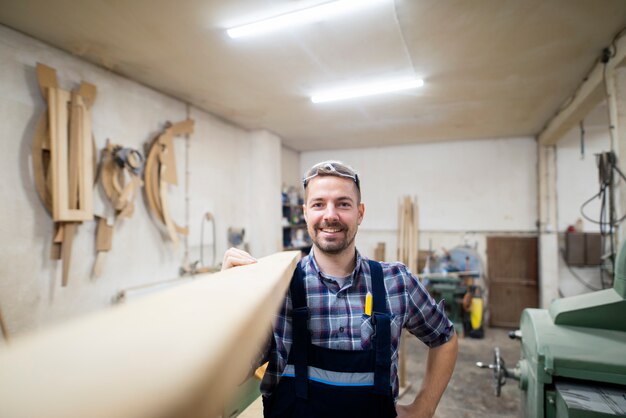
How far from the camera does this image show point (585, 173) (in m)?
5.20

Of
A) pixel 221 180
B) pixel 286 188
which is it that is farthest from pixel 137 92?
pixel 286 188

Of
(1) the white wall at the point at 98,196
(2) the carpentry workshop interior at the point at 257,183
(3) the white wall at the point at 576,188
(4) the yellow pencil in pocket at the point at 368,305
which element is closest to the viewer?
(2) the carpentry workshop interior at the point at 257,183

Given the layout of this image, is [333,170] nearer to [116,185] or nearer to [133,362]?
[133,362]

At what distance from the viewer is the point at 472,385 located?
3635 millimetres

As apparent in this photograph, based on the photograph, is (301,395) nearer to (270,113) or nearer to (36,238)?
(36,238)

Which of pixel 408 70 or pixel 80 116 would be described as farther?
pixel 408 70

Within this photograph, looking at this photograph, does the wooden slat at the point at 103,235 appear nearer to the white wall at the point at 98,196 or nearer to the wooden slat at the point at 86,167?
the white wall at the point at 98,196

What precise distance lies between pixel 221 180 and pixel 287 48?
8.04 feet

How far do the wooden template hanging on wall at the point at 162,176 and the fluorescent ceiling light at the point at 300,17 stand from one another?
1.55 meters

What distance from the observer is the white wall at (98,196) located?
89.7 inches

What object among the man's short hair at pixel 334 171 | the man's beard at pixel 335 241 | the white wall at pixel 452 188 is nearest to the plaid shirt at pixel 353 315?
the man's beard at pixel 335 241

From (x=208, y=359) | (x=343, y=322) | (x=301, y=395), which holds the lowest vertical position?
(x=301, y=395)

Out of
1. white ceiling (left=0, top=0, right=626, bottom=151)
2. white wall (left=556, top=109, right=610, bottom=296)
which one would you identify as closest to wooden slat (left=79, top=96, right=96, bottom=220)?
white ceiling (left=0, top=0, right=626, bottom=151)

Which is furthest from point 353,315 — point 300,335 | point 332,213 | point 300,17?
point 300,17
